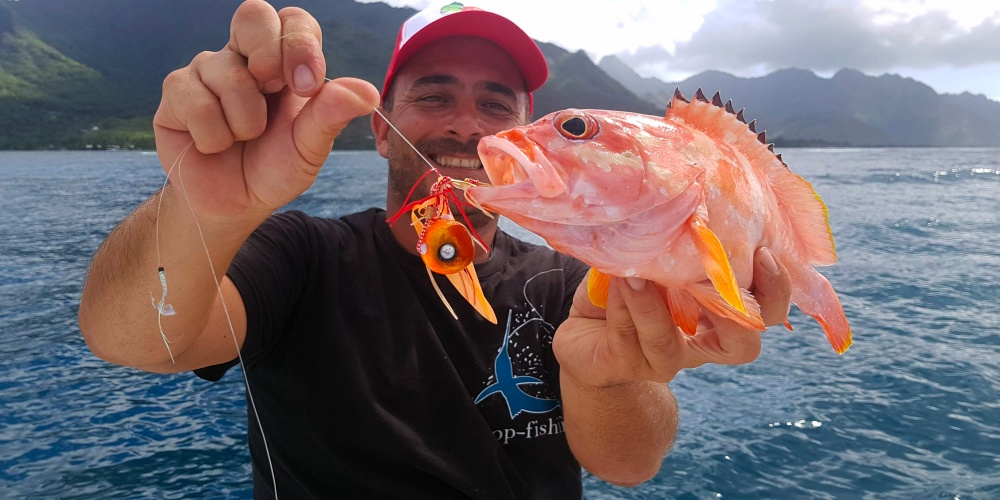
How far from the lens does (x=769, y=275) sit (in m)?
1.95

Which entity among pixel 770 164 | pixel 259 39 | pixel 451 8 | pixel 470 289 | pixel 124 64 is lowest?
pixel 470 289

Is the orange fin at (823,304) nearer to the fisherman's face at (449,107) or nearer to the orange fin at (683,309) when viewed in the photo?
the orange fin at (683,309)

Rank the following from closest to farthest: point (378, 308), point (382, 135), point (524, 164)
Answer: point (524, 164), point (378, 308), point (382, 135)

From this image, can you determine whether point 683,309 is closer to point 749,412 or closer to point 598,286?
point 598,286

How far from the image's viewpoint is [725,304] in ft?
5.77

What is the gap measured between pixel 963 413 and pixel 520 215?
7.20 metres

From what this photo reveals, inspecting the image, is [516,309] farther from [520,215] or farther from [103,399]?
[103,399]

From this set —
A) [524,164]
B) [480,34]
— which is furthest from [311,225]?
[524,164]

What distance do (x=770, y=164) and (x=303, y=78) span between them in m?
1.73

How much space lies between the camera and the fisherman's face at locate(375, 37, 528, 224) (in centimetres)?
332

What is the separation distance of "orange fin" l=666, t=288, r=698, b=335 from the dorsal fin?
59 centimetres

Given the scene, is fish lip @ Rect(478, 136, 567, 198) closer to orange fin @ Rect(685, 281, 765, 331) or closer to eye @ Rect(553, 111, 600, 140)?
eye @ Rect(553, 111, 600, 140)

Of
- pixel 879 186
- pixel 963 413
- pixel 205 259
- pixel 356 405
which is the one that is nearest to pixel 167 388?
pixel 356 405

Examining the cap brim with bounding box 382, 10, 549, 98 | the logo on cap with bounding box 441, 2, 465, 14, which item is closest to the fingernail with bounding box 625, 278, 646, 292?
the cap brim with bounding box 382, 10, 549, 98
